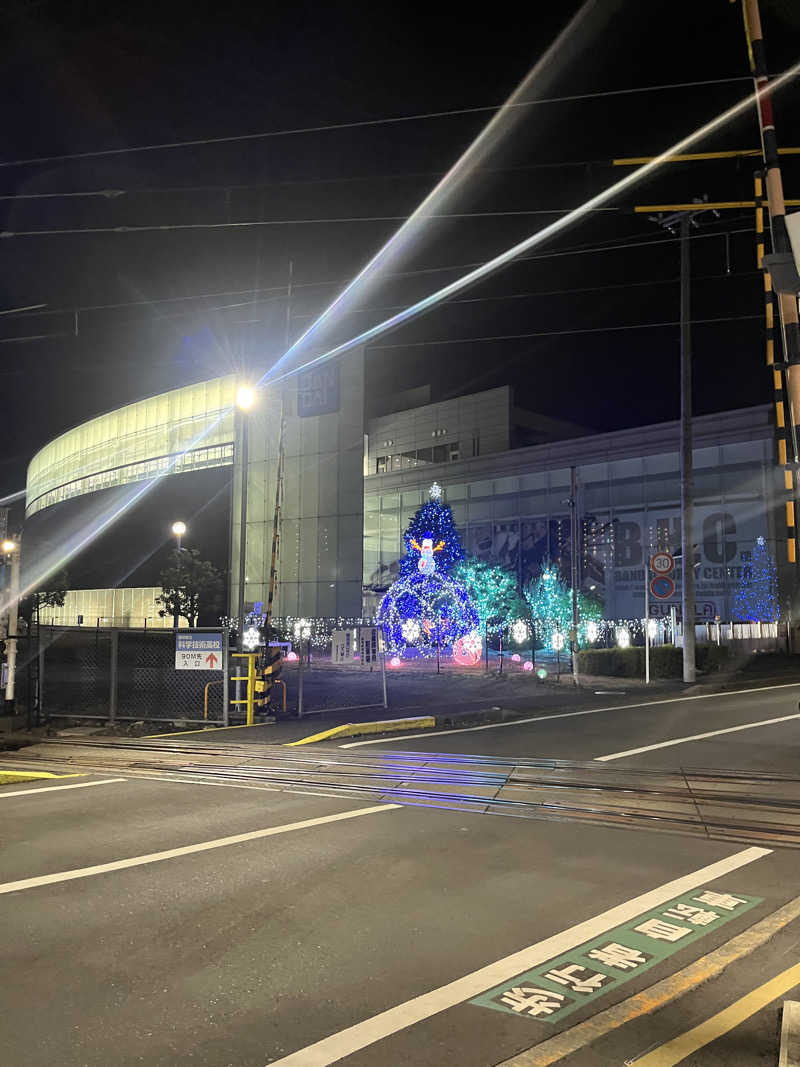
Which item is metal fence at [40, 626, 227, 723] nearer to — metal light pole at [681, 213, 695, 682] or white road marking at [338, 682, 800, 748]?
white road marking at [338, 682, 800, 748]

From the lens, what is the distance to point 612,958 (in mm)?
4395

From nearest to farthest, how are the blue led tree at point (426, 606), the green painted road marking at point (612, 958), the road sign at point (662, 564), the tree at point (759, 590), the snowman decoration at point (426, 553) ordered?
the green painted road marking at point (612, 958) → the road sign at point (662, 564) → the blue led tree at point (426, 606) → the snowman decoration at point (426, 553) → the tree at point (759, 590)

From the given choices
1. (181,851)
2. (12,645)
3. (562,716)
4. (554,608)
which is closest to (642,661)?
(562,716)

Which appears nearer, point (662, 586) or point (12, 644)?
point (12, 644)

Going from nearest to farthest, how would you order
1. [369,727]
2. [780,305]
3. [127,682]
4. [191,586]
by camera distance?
[780,305] < [369,727] < [127,682] < [191,586]

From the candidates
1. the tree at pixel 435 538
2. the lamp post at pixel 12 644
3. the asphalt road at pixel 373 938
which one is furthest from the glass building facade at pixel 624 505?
the asphalt road at pixel 373 938

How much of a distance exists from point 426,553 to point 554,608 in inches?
314

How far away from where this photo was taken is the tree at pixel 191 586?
157ft

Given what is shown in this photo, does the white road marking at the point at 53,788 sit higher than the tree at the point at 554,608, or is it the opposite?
the tree at the point at 554,608

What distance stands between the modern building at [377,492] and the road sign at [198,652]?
16.2m

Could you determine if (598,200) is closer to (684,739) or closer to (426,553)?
(684,739)

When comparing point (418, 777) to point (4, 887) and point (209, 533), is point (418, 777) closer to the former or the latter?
point (4, 887)

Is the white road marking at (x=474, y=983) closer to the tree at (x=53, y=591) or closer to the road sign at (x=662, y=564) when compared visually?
the road sign at (x=662, y=564)

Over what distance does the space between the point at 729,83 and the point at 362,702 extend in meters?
13.6
